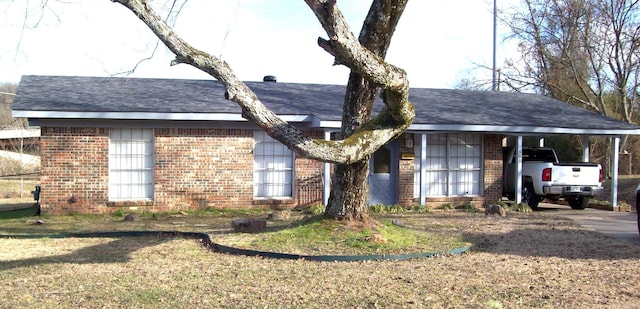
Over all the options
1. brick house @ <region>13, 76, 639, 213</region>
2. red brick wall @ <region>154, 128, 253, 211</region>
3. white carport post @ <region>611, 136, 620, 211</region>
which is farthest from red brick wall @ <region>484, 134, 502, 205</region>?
red brick wall @ <region>154, 128, 253, 211</region>

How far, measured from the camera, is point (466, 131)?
54.1 ft

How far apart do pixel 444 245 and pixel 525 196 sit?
8.82m

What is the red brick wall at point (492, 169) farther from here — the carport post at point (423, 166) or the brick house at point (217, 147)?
the carport post at point (423, 166)

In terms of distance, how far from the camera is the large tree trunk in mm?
9422

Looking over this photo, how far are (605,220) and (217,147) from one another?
9.87m

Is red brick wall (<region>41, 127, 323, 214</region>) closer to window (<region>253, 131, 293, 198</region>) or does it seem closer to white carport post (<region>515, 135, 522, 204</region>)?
window (<region>253, 131, 293, 198</region>)

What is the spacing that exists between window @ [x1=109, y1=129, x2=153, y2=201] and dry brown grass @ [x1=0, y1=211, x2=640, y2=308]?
14.7 feet

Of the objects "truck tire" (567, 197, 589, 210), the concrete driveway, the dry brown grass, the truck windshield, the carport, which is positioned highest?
the carport

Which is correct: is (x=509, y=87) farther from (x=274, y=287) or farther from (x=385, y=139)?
(x=274, y=287)

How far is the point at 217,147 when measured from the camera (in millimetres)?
15312

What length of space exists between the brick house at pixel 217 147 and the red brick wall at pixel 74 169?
0.02 meters

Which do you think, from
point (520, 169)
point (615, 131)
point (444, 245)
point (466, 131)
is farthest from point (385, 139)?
point (615, 131)

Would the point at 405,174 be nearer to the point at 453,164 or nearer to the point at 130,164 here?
the point at 453,164

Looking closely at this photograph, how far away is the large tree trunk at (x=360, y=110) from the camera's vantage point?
371 inches
